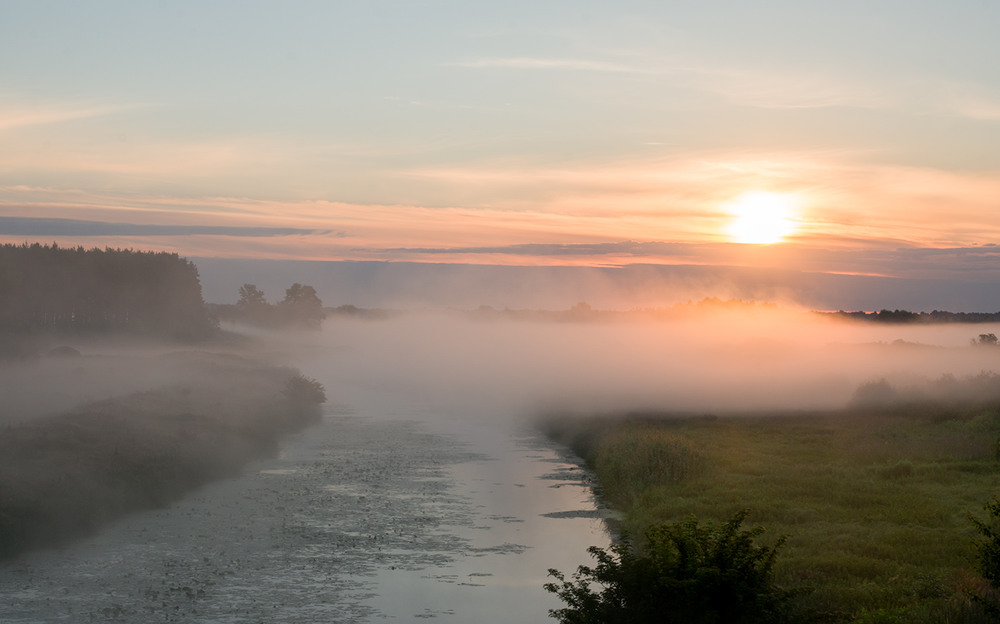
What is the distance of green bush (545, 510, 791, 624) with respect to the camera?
1697 centimetres

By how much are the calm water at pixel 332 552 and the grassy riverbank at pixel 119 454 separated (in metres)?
1.12

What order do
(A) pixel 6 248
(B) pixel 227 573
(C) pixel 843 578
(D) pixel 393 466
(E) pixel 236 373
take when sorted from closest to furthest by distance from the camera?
(C) pixel 843 578 → (B) pixel 227 573 → (D) pixel 393 466 → (E) pixel 236 373 → (A) pixel 6 248

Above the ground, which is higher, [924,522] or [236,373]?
[924,522]

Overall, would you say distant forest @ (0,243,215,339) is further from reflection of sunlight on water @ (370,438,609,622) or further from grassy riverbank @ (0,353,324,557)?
reflection of sunlight on water @ (370,438,609,622)

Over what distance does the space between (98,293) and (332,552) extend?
12089 cm

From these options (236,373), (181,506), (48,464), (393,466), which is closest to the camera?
(48,464)

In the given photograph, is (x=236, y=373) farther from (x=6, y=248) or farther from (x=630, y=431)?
(x=6, y=248)

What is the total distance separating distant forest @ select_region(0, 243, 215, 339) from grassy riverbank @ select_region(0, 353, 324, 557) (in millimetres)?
67484

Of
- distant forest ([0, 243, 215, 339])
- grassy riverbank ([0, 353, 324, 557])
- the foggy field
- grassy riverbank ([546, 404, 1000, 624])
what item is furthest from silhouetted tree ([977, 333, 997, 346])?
distant forest ([0, 243, 215, 339])

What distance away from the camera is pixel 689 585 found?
17.0 m

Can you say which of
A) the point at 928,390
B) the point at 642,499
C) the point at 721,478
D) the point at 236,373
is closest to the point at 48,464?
the point at 642,499

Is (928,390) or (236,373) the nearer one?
(928,390)

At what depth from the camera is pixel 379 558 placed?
28.3m

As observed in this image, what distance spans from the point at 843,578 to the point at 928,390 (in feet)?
184
